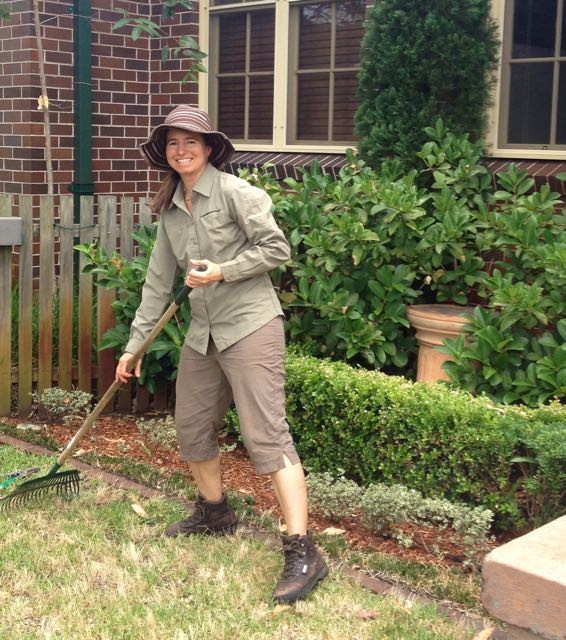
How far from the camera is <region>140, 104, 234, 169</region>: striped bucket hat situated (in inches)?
159

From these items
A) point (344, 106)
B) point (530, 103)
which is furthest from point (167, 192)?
point (344, 106)

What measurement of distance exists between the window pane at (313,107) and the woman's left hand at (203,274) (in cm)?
446

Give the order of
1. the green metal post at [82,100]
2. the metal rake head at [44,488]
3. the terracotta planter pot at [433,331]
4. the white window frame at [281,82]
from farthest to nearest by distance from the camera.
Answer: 1. the green metal post at [82,100]
2. the white window frame at [281,82]
3. the terracotta planter pot at [433,331]
4. the metal rake head at [44,488]

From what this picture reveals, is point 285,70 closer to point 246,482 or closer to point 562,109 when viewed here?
point 562,109

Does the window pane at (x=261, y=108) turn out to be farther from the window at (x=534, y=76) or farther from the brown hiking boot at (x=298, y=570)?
the brown hiking boot at (x=298, y=570)

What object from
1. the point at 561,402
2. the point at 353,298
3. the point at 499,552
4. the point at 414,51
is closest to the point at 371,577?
the point at 499,552

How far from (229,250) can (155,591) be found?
1369 mm

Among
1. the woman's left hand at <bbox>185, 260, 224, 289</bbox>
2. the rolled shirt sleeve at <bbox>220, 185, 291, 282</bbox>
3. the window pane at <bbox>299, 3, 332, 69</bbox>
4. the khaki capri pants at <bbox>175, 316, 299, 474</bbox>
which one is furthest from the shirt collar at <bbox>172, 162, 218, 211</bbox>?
the window pane at <bbox>299, 3, 332, 69</bbox>

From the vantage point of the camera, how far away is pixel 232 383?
4086 mm

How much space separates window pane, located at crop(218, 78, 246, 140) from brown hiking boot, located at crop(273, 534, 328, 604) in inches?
215

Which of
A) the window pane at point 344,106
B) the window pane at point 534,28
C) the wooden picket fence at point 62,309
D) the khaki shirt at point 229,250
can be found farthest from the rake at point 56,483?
the window pane at point 344,106

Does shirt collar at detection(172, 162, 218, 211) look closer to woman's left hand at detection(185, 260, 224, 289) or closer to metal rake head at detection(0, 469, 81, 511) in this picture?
woman's left hand at detection(185, 260, 224, 289)

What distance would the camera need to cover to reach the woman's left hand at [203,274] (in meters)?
3.84

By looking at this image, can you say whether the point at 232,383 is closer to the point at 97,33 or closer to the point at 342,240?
the point at 342,240
